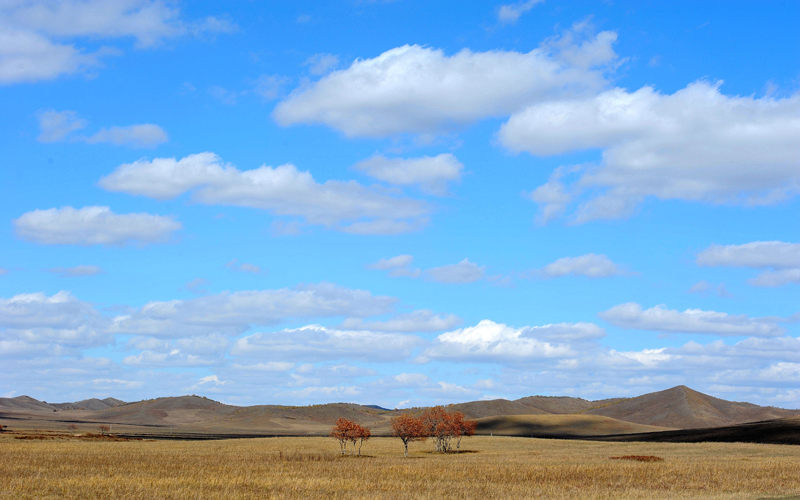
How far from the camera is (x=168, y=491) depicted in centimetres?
4022

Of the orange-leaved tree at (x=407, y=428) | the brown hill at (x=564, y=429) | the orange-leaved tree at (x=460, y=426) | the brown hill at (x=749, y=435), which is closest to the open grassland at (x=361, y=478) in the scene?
the orange-leaved tree at (x=407, y=428)

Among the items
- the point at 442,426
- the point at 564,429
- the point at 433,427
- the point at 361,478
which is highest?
the point at 442,426

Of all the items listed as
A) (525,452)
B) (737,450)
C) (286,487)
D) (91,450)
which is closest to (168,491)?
(286,487)

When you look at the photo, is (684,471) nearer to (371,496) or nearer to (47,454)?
(371,496)

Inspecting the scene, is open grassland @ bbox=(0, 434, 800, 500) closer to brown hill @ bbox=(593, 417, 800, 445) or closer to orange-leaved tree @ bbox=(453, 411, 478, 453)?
orange-leaved tree @ bbox=(453, 411, 478, 453)

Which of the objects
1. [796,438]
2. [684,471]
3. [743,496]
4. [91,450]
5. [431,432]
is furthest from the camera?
[796,438]

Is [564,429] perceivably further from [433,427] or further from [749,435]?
[433,427]

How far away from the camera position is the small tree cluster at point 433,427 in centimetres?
9125

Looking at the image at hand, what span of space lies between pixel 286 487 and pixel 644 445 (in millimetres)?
72661

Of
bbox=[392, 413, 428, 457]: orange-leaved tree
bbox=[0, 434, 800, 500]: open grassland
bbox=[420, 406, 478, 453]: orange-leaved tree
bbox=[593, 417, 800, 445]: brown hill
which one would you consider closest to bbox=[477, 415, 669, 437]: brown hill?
bbox=[593, 417, 800, 445]: brown hill

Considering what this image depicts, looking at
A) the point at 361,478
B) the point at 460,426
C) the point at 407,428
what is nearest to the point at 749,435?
the point at 460,426

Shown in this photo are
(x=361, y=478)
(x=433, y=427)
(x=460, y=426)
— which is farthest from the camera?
(x=460, y=426)

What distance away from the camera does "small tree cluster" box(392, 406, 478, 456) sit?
91.2 meters

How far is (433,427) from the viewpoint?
3831 inches
